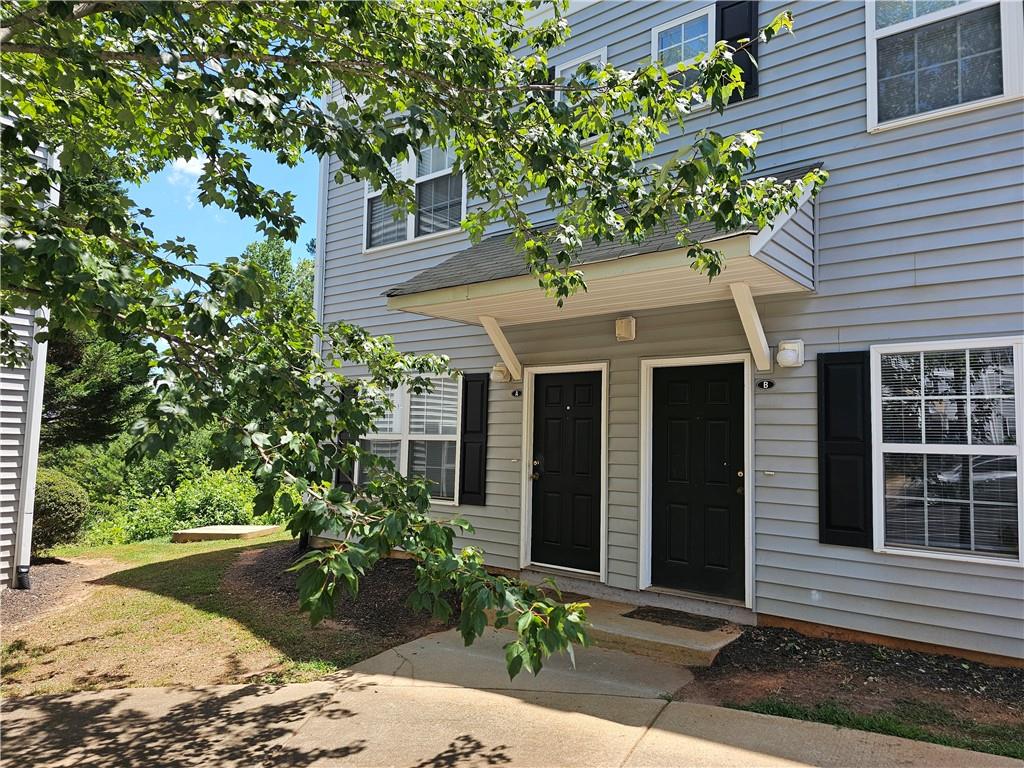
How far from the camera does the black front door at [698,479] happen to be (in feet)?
17.1

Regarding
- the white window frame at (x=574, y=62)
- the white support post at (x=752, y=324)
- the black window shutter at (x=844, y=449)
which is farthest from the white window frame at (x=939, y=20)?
the white window frame at (x=574, y=62)

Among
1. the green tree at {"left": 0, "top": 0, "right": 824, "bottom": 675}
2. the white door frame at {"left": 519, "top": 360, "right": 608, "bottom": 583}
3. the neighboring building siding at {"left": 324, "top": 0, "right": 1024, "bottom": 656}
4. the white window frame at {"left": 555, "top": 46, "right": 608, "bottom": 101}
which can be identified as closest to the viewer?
the green tree at {"left": 0, "top": 0, "right": 824, "bottom": 675}

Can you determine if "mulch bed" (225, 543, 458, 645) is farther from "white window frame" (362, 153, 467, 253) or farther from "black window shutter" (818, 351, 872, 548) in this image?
"white window frame" (362, 153, 467, 253)

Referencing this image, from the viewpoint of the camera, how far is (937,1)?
4.55 metres

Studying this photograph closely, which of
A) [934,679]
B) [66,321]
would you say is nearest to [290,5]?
[66,321]

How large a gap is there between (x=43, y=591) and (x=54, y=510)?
163cm

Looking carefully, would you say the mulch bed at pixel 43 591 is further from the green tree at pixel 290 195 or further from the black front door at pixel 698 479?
the black front door at pixel 698 479

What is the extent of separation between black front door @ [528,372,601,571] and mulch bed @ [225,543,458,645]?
4.04 feet

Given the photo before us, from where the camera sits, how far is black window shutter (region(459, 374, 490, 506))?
6824mm

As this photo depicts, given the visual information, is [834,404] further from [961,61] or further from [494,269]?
[494,269]

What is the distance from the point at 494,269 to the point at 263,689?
3.52 meters

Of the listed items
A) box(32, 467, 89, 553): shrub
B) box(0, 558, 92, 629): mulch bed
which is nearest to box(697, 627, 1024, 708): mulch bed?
box(0, 558, 92, 629): mulch bed

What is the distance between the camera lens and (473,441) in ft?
22.7

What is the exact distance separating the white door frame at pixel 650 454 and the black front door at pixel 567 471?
19.2 inches
